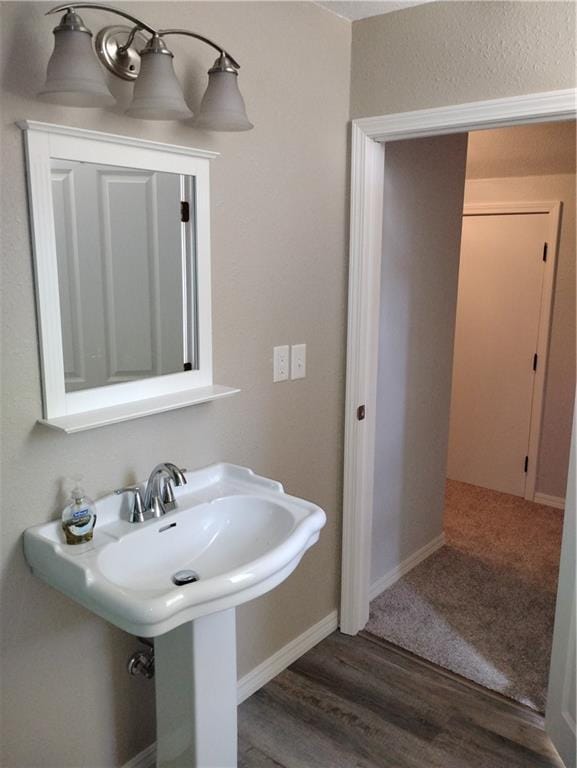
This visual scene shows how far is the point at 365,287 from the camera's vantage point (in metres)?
2.36

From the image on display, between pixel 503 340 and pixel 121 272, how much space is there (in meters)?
2.99

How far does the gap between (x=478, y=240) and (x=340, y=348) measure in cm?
205

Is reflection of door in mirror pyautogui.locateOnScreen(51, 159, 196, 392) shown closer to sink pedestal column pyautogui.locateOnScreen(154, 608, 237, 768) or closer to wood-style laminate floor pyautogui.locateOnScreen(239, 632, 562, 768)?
sink pedestal column pyautogui.locateOnScreen(154, 608, 237, 768)

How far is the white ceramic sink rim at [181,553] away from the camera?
4.25 feet

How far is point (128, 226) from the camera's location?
1.61 meters

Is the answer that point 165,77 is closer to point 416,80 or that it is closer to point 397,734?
point 416,80

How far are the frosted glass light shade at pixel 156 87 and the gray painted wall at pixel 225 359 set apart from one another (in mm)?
114

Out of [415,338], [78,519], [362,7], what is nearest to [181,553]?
[78,519]

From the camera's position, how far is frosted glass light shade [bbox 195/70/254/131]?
5.28 ft

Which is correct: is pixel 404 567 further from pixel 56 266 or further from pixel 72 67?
pixel 72 67

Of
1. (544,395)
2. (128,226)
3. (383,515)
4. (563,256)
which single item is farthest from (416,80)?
(544,395)

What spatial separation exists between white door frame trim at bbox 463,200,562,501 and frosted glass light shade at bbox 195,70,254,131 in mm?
2684

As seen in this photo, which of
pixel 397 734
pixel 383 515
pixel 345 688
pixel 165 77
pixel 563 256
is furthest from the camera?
pixel 563 256

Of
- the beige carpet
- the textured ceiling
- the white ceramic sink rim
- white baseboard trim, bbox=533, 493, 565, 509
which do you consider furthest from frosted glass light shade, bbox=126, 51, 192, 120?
white baseboard trim, bbox=533, 493, 565, 509
